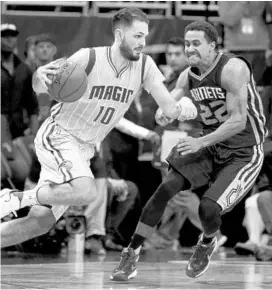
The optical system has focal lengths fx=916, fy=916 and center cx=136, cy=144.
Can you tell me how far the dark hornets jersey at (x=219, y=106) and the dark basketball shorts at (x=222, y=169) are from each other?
0.29ft

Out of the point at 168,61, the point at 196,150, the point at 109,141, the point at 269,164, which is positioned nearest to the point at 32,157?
the point at 109,141

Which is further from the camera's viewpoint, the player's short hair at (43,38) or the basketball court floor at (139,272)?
the player's short hair at (43,38)

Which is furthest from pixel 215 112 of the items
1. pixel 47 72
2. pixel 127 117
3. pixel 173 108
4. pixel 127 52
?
pixel 127 117

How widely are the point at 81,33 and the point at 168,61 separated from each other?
52.5 inches

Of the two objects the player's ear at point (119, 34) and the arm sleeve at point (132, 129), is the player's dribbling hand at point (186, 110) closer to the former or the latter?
the player's ear at point (119, 34)

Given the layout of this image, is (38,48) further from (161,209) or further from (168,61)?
(161,209)

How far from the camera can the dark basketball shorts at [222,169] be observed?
23.9ft

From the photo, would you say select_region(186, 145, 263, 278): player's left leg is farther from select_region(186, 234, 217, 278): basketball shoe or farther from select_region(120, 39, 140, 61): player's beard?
select_region(120, 39, 140, 61): player's beard

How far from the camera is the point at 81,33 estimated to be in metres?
11.5

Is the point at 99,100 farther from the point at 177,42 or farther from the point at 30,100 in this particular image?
the point at 30,100

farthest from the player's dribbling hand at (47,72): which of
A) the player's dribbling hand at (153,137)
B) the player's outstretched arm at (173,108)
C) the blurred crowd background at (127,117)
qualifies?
the player's dribbling hand at (153,137)

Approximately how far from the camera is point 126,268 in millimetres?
7316

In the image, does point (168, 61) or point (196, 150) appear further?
point (168, 61)

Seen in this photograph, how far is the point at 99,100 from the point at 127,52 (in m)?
0.45
